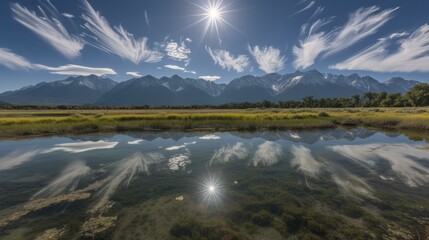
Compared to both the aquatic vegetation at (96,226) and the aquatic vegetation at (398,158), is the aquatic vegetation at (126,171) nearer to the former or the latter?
the aquatic vegetation at (96,226)

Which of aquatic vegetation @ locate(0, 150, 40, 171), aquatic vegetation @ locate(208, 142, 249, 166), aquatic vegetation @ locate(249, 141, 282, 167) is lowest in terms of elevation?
aquatic vegetation @ locate(0, 150, 40, 171)

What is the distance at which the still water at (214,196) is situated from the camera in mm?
8023

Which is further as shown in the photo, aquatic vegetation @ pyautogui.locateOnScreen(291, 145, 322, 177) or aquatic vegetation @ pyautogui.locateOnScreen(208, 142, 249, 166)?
aquatic vegetation @ pyautogui.locateOnScreen(208, 142, 249, 166)

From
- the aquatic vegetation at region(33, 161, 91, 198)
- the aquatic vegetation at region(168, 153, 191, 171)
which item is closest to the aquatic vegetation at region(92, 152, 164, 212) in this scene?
the aquatic vegetation at region(168, 153, 191, 171)

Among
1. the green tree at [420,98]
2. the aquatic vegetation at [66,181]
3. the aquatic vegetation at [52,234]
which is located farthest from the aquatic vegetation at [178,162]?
the green tree at [420,98]

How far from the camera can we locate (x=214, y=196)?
11180 millimetres

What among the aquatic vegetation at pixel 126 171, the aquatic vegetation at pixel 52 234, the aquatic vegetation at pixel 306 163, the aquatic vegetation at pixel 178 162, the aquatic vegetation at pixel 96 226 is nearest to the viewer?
the aquatic vegetation at pixel 52 234

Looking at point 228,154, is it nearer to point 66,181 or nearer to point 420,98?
point 66,181

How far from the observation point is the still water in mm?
8023

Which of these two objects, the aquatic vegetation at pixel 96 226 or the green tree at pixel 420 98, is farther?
the green tree at pixel 420 98

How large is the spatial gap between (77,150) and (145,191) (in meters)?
15.4

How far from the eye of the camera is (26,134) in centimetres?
3347

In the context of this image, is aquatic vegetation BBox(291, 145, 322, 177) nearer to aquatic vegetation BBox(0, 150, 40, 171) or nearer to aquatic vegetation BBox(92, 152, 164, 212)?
aquatic vegetation BBox(92, 152, 164, 212)

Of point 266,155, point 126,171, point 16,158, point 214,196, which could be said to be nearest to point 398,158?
point 266,155
